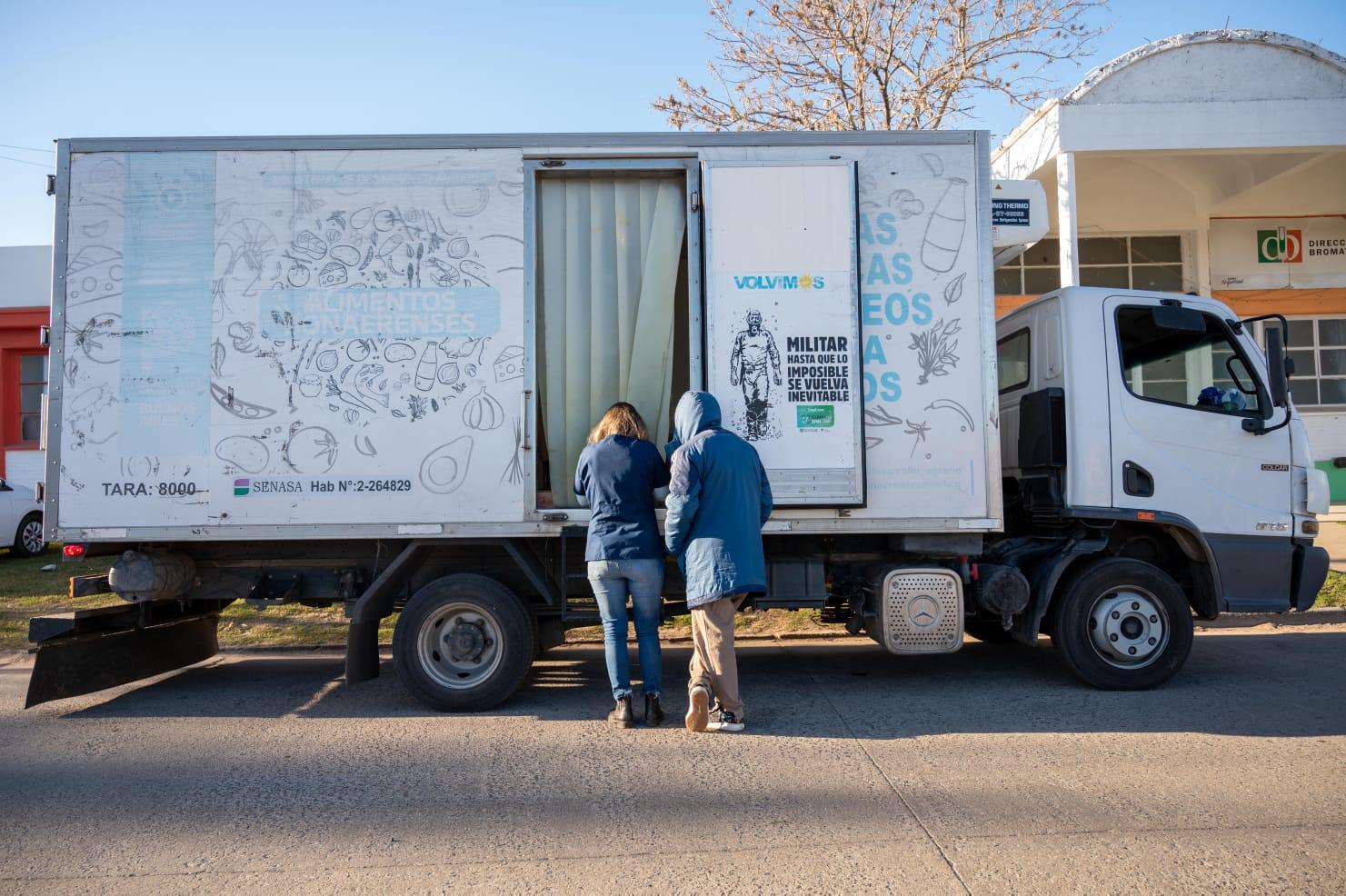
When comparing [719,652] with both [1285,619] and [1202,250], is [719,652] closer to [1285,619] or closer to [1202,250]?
[1285,619]

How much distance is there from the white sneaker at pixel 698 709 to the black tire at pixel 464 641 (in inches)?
46.0

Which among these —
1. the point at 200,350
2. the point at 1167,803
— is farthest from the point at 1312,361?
the point at 200,350

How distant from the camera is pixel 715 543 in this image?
5.02 metres

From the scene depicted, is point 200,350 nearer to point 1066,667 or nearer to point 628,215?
point 628,215

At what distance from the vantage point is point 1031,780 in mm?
4234

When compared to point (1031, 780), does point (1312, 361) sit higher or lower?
higher

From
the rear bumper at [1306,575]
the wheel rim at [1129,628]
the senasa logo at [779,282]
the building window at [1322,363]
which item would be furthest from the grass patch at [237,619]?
the building window at [1322,363]

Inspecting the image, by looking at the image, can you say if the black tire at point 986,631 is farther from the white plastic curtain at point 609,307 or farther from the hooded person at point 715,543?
the white plastic curtain at point 609,307

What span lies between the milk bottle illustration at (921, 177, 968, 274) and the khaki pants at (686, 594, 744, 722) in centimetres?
248

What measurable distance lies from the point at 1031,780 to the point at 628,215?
4.15 m

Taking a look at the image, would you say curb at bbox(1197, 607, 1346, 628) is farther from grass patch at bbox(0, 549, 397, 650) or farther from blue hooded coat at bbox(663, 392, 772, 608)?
grass patch at bbox(0, 549, 397, 650)

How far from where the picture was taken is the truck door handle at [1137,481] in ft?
19.4

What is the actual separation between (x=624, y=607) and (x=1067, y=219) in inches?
352

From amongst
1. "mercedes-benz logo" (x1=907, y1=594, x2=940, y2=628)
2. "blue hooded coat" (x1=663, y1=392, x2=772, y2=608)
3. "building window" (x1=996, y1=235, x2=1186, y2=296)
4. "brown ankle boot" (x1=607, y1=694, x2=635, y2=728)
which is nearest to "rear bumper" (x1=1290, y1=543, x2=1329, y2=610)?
"mercedes-benz logo" (x1=907, y1=594, x2=940, y2=628)
